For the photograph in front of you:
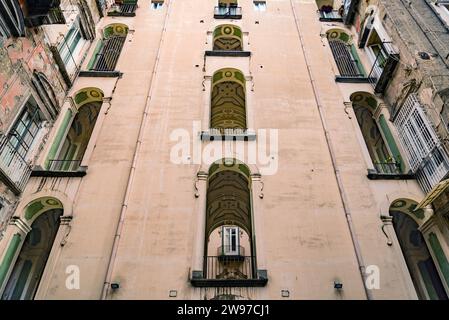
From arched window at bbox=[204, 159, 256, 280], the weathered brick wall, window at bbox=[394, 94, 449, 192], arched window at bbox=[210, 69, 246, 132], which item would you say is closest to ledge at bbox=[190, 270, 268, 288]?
arched window at bbox=[204, 159, 256, 280]

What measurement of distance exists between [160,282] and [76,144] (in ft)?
32.5

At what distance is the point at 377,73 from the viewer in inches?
671

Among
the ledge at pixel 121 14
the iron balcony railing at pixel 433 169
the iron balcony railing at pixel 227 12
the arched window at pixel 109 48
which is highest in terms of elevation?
the iron balcony railing at pixel 227 12

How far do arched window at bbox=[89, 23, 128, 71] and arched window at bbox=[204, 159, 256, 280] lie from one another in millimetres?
8226

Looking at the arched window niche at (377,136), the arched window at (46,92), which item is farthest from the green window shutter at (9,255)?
the arched window niche at (377,136)

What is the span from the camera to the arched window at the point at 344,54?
18.6 m

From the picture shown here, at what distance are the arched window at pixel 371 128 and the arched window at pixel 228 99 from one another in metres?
5.66

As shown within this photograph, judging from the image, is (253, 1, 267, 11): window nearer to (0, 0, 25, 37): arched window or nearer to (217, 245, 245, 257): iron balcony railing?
(0, 0, 25, 37): arched window

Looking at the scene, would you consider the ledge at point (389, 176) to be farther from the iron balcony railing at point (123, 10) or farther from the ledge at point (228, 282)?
the iron balcony railing at point (123, 10)

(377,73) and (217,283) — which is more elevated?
(377,73)

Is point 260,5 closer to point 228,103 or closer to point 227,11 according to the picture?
point 227,11

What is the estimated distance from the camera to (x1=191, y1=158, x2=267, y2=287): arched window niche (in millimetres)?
14219

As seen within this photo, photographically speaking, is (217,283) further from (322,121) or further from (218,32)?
(218,32)
